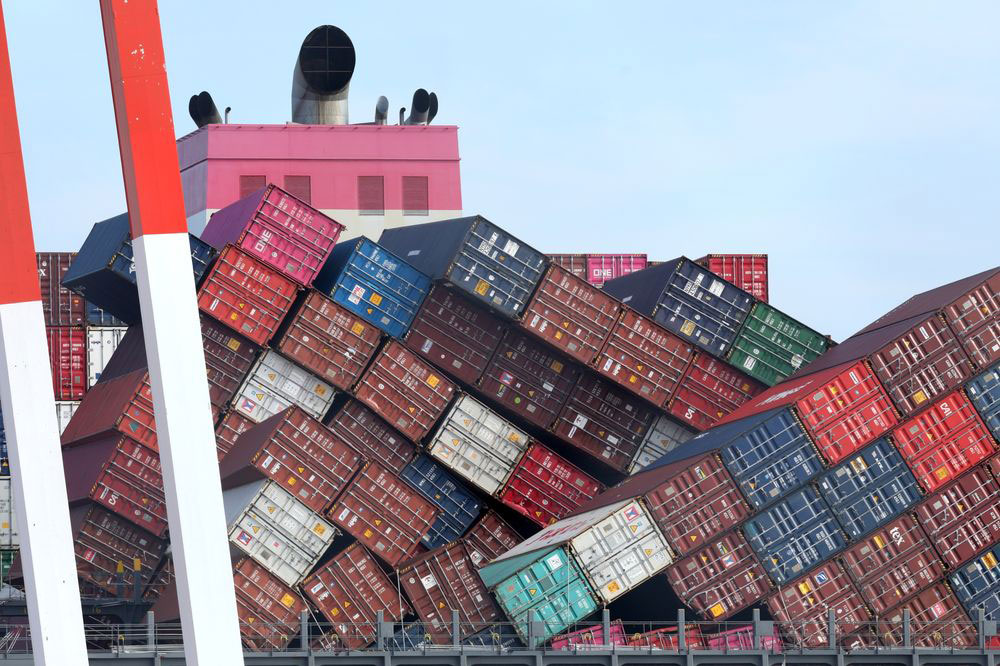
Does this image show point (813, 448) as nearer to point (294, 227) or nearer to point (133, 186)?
point (294, 227)

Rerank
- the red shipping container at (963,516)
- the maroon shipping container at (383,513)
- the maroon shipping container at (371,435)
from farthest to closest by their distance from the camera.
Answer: the maroon shipping container at (371,435) → the maroon shipping container at (383,513) → the red shipping container at (963,516)

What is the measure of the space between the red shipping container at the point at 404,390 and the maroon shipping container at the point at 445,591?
524 centimetres

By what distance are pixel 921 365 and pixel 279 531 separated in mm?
18821

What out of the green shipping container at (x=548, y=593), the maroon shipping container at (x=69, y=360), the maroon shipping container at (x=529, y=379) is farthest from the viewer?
the maroon shipping container at (x=69, y=360)

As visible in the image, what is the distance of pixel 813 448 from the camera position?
139 feet

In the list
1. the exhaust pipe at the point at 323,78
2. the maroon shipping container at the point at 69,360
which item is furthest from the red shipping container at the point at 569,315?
the maroon shipping container at the point at 69,360

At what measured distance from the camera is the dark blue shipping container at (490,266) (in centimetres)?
→ 5028

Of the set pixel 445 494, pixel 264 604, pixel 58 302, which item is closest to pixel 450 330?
pixel 445 494

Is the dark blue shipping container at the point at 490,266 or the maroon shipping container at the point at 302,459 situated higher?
the dark blue shipping container at the point at 490,266

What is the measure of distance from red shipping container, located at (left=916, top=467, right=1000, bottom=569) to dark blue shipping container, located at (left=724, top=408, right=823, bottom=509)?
10.9 feet

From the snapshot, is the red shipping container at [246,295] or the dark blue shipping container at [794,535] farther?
the red shipping container at [246,295]

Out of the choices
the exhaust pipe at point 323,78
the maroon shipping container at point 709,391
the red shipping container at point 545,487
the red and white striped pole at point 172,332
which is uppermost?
the exhaust pipe at point 323,78

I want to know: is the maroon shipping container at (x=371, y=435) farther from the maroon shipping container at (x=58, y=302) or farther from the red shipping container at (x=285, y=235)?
the maroon shipping container at (x=58, y=302)

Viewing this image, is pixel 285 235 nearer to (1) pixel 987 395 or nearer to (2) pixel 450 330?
(2) pixel 450 330
